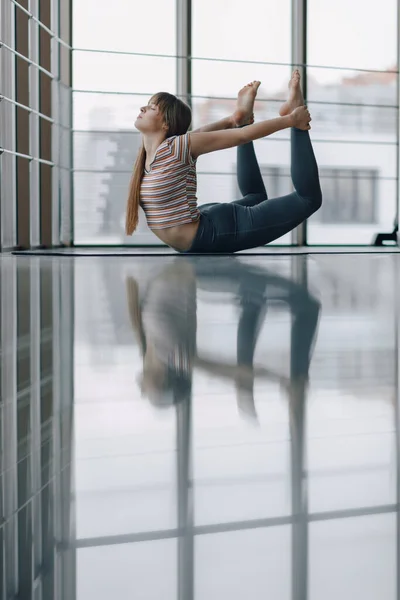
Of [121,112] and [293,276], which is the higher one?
[121,112]

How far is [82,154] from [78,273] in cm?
298

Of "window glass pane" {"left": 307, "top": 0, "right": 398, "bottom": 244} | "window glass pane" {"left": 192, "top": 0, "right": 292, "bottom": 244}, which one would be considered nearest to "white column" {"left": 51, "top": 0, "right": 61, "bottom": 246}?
"window glass pane" {"left": 192, "top": 0, "right": 292, "bottom": 244}

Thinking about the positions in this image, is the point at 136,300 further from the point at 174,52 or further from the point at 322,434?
the point at 174,52

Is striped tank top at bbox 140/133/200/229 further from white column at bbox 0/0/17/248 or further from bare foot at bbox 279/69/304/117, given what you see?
white column at bbox 0/0/17/248

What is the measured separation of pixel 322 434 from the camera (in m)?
0.39

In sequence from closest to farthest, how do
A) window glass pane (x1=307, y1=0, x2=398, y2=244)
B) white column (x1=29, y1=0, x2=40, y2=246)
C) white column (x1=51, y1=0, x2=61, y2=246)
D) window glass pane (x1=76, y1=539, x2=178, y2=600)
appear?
window glass pane (x1=76, y1=539, x2=178, y2=600) < white column (x1=29, y1=0, x2=40, y2=246) < white column (x1=51, y1=0, x2=61, y2=246) < window glass pane (x1=307, y1=0, x2=398, y2=244)

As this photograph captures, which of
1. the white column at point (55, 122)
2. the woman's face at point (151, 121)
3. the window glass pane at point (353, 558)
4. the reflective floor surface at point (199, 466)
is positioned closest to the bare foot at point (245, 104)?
the woman's face at point (151, 121)

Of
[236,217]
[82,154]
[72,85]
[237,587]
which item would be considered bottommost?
[237,587]

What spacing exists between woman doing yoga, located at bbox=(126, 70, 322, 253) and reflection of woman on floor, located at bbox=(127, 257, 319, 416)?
83 centimetres

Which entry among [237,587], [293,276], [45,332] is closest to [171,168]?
[293,276]

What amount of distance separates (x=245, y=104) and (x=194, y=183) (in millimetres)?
311

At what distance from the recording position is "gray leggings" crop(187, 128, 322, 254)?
101 inches

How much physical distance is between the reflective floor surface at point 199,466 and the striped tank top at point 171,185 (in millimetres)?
1869

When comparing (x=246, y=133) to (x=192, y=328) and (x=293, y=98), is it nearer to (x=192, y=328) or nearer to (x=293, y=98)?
A: (x=293, y=98)
